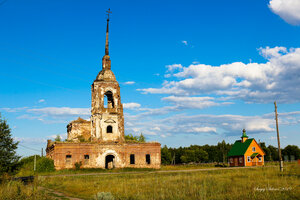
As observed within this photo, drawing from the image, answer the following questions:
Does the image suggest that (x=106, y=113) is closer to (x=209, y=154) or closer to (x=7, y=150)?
(x=7, y=150)

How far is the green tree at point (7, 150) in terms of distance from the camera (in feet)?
57.8

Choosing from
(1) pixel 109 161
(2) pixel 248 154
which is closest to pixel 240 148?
(2) pixel 248 154

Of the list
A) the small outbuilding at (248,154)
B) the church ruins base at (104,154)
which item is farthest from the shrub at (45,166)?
the small outbuilding at (248,154)

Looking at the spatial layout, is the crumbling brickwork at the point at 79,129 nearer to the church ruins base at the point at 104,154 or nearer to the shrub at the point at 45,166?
the church ruins base at the point at 104,154

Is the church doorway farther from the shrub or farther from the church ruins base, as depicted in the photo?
the shrub

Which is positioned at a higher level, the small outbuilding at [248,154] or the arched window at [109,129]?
the arched window at [109,129]

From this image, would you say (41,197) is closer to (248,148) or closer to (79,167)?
(79,167)

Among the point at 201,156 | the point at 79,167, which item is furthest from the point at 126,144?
the point at 201,156

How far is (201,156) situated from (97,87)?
199 ft

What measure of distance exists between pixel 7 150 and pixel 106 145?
69.9 feet

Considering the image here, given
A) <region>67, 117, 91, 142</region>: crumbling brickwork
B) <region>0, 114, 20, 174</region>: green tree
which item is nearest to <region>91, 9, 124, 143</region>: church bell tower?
<region>67, 117, 91, 142</region>: crumbling brickwork

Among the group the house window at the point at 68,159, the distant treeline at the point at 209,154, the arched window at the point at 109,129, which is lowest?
the distant treeline at the point at 209,154

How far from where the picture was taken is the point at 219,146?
4067 inches

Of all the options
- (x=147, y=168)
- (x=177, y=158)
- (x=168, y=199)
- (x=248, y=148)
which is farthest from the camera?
(x=177, y=158)
